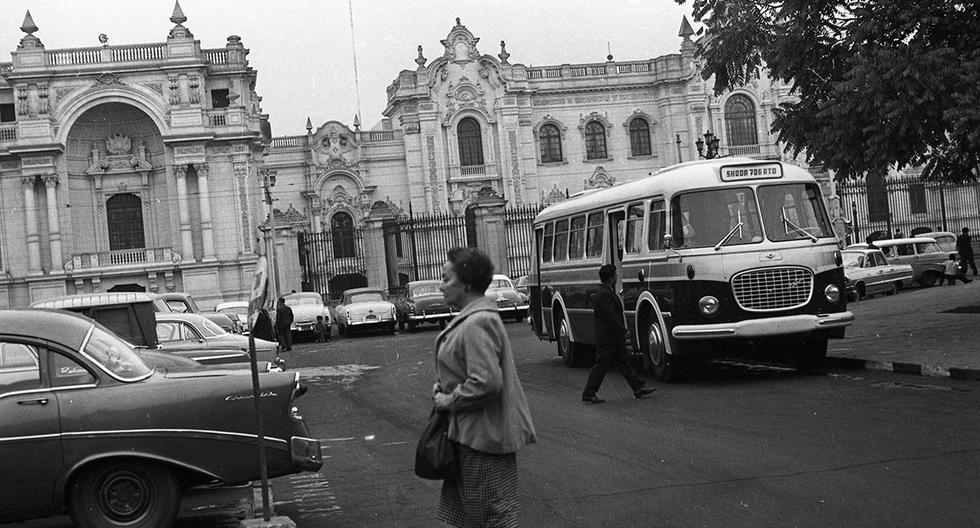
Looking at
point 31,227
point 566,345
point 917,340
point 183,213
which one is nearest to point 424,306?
point 566,345

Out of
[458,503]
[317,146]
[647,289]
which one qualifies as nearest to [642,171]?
[317,146]

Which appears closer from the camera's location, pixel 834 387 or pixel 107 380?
pixel 107 380

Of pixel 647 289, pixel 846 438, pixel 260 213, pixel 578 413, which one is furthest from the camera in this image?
pixel 260 213

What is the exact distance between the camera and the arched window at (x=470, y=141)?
6456 cm

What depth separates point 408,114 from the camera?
63.6m

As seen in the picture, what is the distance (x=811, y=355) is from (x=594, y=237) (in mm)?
3954

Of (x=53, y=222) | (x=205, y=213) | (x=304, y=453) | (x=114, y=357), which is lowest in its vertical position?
(x=304, y=453)

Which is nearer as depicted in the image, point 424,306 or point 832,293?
point 832,293

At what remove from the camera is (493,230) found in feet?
158

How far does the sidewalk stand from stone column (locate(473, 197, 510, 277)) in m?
22.7

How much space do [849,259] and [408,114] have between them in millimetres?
33511

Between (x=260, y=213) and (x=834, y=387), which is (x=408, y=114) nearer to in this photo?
(x=260, y=213)

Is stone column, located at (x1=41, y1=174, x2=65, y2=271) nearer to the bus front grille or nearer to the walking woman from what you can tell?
the bus front grille

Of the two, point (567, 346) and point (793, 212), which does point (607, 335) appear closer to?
point (793, 212)
